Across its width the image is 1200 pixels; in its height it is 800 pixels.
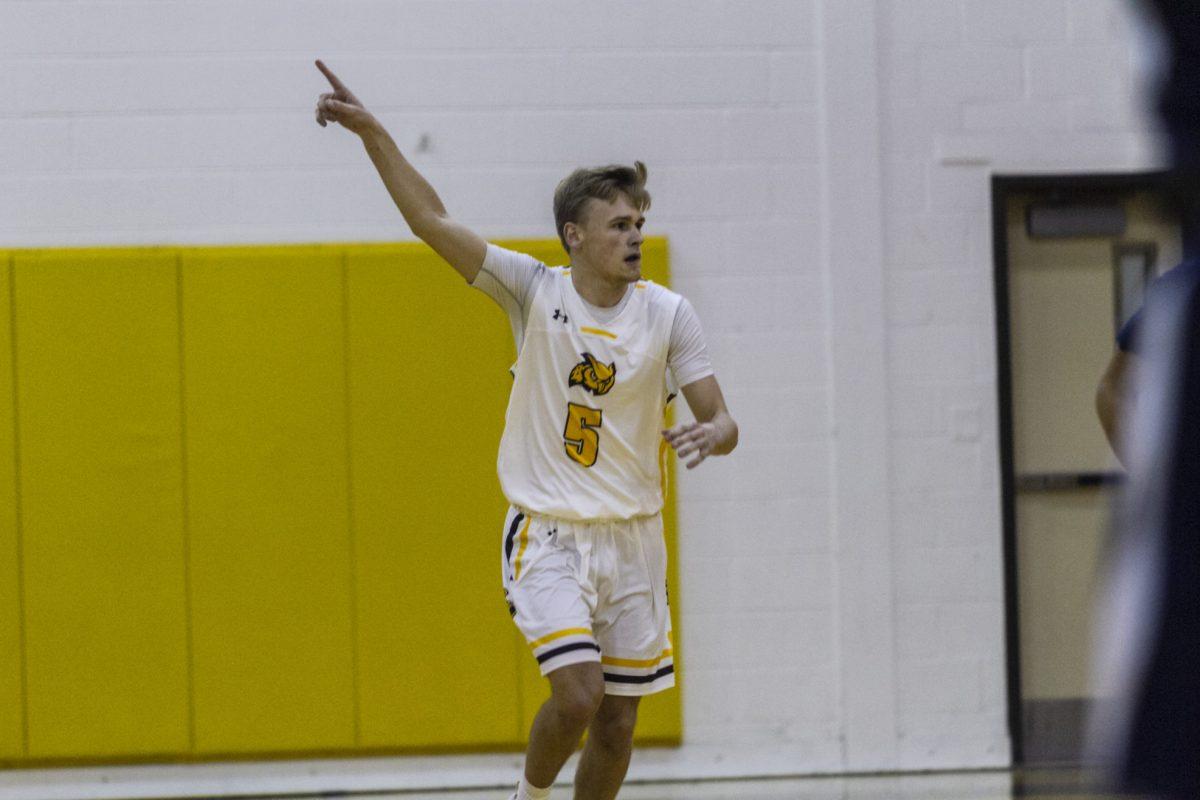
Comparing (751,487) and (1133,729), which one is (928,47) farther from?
(1133,729)

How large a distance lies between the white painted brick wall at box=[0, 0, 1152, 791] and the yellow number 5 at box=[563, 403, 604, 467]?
62.0 inches

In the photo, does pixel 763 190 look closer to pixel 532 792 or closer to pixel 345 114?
pixel 345 114

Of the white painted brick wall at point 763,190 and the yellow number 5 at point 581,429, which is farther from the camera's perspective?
the white painted brick wall at point 763,190

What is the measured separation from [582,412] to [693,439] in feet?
1.32

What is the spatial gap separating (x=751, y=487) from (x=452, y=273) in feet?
4.29

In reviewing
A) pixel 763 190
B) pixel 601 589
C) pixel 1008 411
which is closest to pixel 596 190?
pixel 601 589

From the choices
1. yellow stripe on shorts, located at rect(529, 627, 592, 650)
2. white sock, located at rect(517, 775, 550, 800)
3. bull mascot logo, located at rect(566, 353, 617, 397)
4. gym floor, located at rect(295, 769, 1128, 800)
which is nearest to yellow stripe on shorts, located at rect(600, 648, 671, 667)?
yellow stripe on shorts, located at rect(529, 627, 592, 650)

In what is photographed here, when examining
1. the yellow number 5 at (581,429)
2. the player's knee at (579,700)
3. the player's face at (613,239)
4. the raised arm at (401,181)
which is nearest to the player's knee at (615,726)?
the player's knee at (579,700)

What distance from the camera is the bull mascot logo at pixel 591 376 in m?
3.42

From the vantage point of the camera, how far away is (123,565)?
4.77m

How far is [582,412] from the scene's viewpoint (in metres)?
3.42

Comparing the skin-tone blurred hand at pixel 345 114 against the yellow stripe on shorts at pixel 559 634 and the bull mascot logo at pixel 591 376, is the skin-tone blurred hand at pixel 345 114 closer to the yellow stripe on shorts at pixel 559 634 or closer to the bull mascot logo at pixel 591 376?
the bull mascot logo at pixel 591 376

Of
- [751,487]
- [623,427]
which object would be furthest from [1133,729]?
[751,487]

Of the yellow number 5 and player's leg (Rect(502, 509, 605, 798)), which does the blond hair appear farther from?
player's leg (Rect(502, 509, 605, 798))
